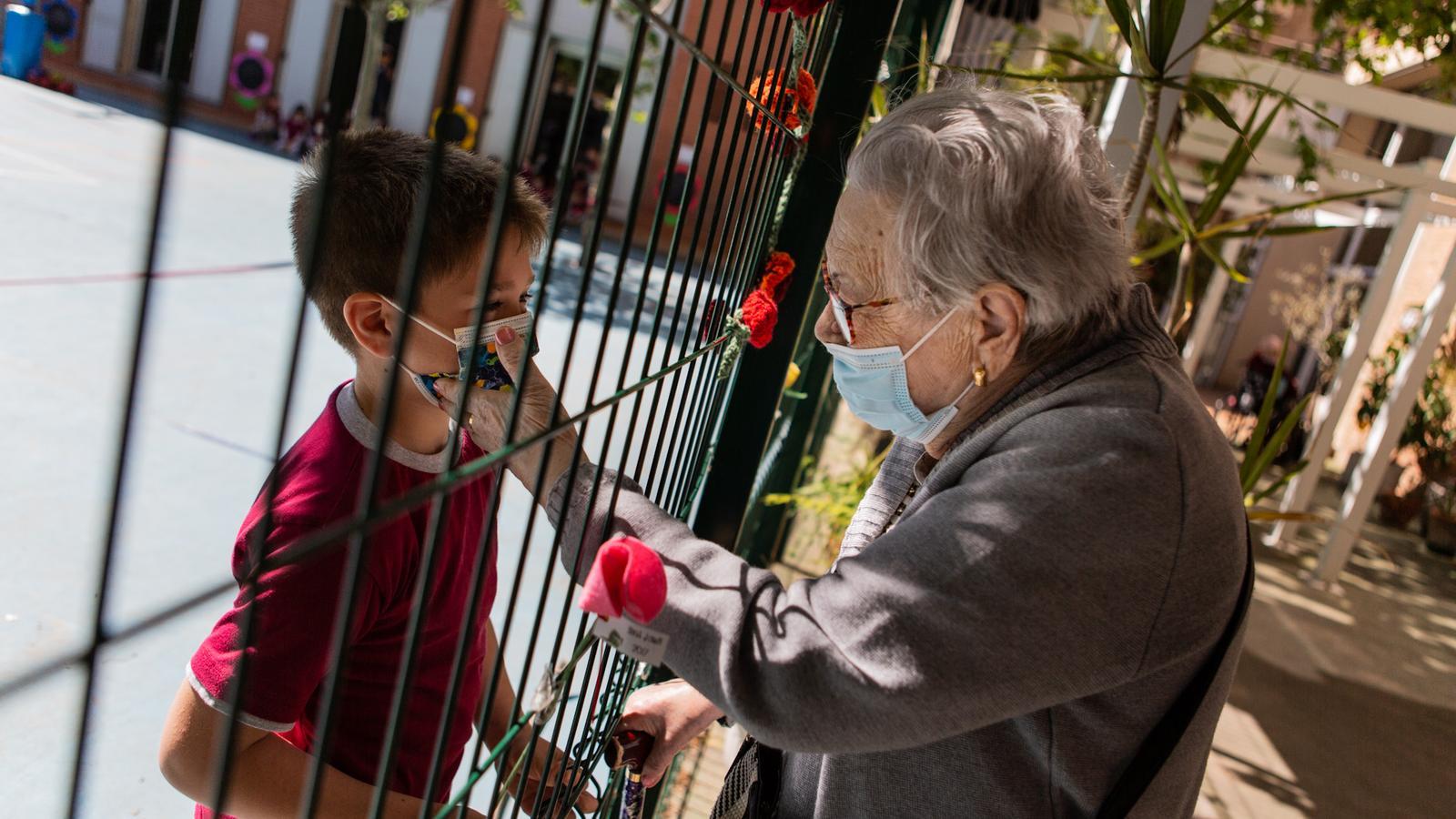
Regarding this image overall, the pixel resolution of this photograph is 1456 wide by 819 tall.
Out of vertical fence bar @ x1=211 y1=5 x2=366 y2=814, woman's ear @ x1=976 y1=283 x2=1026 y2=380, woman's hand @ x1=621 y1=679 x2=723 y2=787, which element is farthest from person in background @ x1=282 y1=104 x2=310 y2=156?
vertical fence bar @ x1=211 y1=5 x2=366 y2=814

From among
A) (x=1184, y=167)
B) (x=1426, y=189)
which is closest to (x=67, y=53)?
(x=1184, y=167)

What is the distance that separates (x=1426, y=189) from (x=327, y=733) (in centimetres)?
665

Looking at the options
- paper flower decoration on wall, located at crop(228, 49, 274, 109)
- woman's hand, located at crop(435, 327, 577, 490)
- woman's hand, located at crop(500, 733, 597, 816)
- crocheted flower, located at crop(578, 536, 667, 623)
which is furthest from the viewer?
paper flower decoration on wall, located at crop(228, 49, 274, 109)

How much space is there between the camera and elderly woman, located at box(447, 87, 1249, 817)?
2.77 feet

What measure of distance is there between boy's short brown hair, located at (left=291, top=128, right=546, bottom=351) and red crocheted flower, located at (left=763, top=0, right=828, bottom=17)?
0.38m

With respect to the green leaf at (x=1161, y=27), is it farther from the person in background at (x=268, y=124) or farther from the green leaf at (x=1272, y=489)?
the person in background at (x=268, y=124)

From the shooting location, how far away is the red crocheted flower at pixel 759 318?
5.12 ft

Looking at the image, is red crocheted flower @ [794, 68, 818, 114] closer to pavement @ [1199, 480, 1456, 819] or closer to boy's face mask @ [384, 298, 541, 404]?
boy's face mask @ [384, 298, 541, 404]

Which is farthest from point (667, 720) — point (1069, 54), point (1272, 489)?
point (1272, 489)

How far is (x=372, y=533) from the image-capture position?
86 centimetres

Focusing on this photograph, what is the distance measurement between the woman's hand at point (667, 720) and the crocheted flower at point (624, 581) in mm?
617

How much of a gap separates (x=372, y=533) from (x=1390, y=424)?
764 centimetres

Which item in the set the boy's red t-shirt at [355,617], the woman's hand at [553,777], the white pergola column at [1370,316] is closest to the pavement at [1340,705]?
the white pergola column at [1370,316]

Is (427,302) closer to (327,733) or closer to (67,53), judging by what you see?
(327,733)
